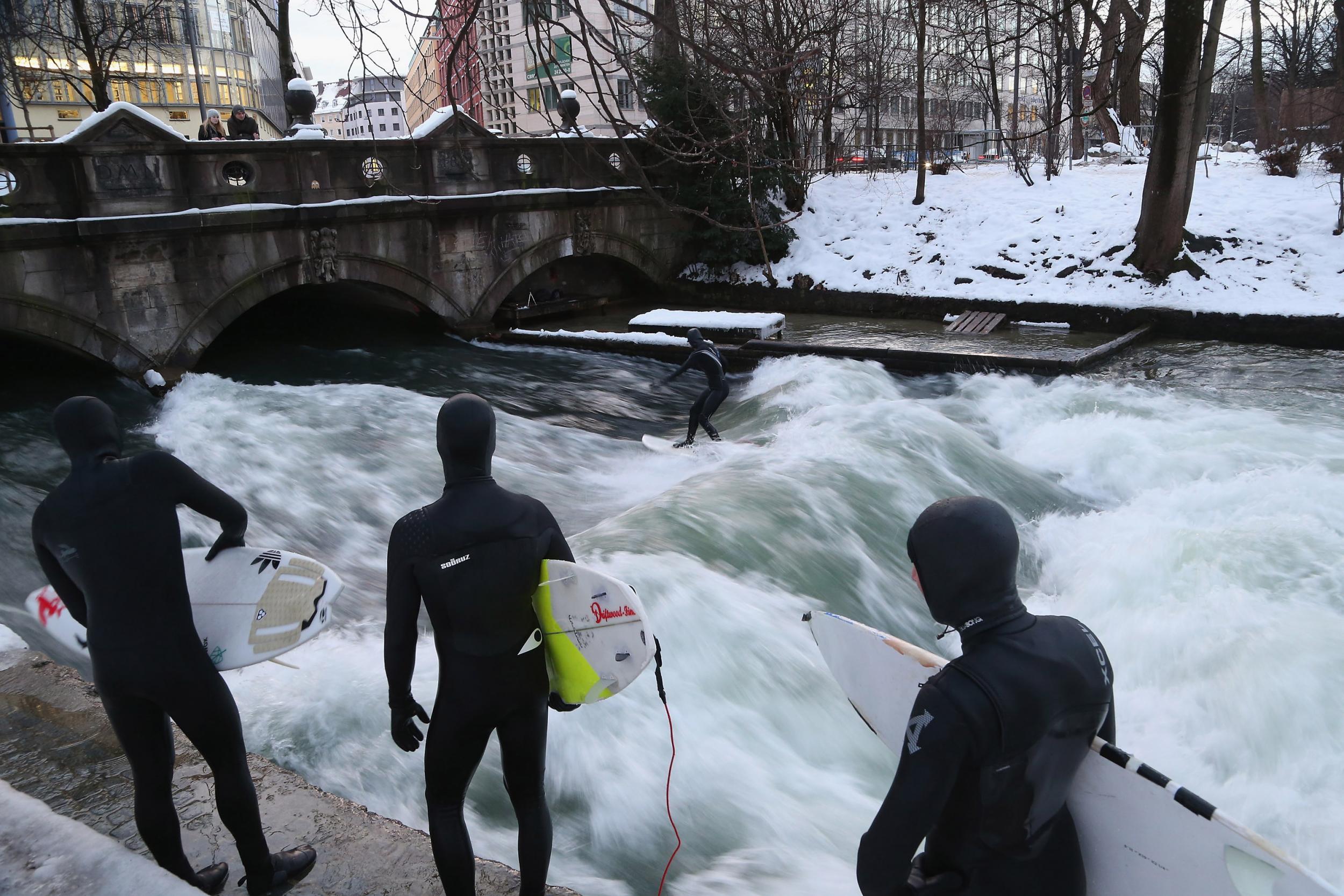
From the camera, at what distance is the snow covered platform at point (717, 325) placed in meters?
16.7

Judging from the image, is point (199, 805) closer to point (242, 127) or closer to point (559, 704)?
point (559, 704)

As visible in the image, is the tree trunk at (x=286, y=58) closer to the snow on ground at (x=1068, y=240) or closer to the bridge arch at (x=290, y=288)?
the bridge arch at (x=290, y=288)

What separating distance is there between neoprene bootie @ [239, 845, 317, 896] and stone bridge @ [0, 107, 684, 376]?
7.23 metres

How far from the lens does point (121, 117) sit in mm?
12805

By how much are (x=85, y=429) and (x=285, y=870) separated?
1.72 meters

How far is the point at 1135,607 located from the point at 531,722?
570cm

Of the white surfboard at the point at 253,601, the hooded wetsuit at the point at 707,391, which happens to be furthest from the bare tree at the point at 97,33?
the white surfboard at the point at 253,601

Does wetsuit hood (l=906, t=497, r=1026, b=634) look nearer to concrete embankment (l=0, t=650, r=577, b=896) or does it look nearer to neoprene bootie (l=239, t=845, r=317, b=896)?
concrete embankment (l=0, t=650, r=577, b=896)

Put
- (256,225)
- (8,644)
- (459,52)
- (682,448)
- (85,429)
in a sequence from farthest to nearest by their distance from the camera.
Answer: (256,225) → (682,448) → (8,644) → (459,52) → (85,429)

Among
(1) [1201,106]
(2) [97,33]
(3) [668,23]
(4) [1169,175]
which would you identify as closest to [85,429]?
(3) [668,23]

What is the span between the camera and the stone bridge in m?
12.5

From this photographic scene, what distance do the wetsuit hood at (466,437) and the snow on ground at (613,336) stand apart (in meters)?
13.0

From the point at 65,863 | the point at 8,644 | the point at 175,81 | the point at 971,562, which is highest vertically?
the point at 175,81

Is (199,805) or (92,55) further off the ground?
(92,55)
